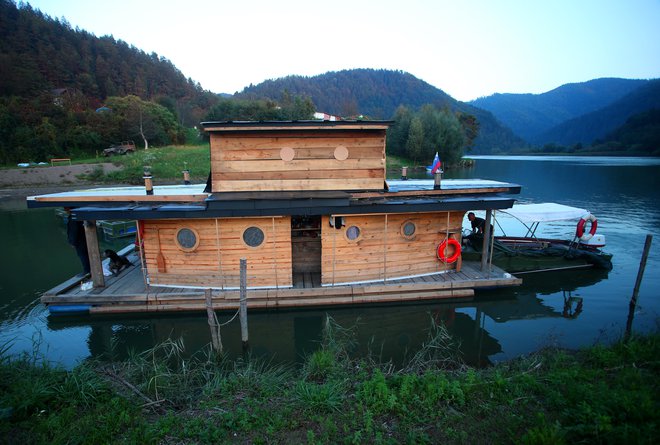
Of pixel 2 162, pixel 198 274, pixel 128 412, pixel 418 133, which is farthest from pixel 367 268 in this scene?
pixel 418 133

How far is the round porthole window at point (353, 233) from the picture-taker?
1046cm

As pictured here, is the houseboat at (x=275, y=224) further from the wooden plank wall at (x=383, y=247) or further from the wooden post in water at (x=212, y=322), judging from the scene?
the wooden post in water at (x=212, y=322)

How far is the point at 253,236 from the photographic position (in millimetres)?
10125

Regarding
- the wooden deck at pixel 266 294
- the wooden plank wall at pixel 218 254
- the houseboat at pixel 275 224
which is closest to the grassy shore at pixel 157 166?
the wooden deck at pixel 266 294

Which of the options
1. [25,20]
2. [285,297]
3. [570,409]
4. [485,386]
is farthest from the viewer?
[25,20]

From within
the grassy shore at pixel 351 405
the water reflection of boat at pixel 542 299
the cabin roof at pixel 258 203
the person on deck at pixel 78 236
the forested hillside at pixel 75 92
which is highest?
the forested hillside at pixel 75 92

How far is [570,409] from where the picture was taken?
14.5 feet

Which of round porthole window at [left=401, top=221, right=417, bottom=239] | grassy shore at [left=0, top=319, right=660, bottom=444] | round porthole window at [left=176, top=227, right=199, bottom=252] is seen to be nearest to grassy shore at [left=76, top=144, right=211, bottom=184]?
round porthole window at [left=176, top=227, right=199, bottom=252]

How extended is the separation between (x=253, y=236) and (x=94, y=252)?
4854 millimetres

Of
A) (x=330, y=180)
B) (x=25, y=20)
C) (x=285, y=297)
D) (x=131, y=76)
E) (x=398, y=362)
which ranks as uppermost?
(x=25, y=20)

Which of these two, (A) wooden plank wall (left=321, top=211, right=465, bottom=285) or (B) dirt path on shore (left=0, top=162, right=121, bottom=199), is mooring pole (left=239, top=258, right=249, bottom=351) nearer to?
(A) wooden plank wall (left=321, top=211, right=465, bottom=285)

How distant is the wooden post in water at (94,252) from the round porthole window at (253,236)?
437cm

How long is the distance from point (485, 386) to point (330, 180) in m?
6.81

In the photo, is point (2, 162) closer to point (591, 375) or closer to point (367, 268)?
point (367, 268)
